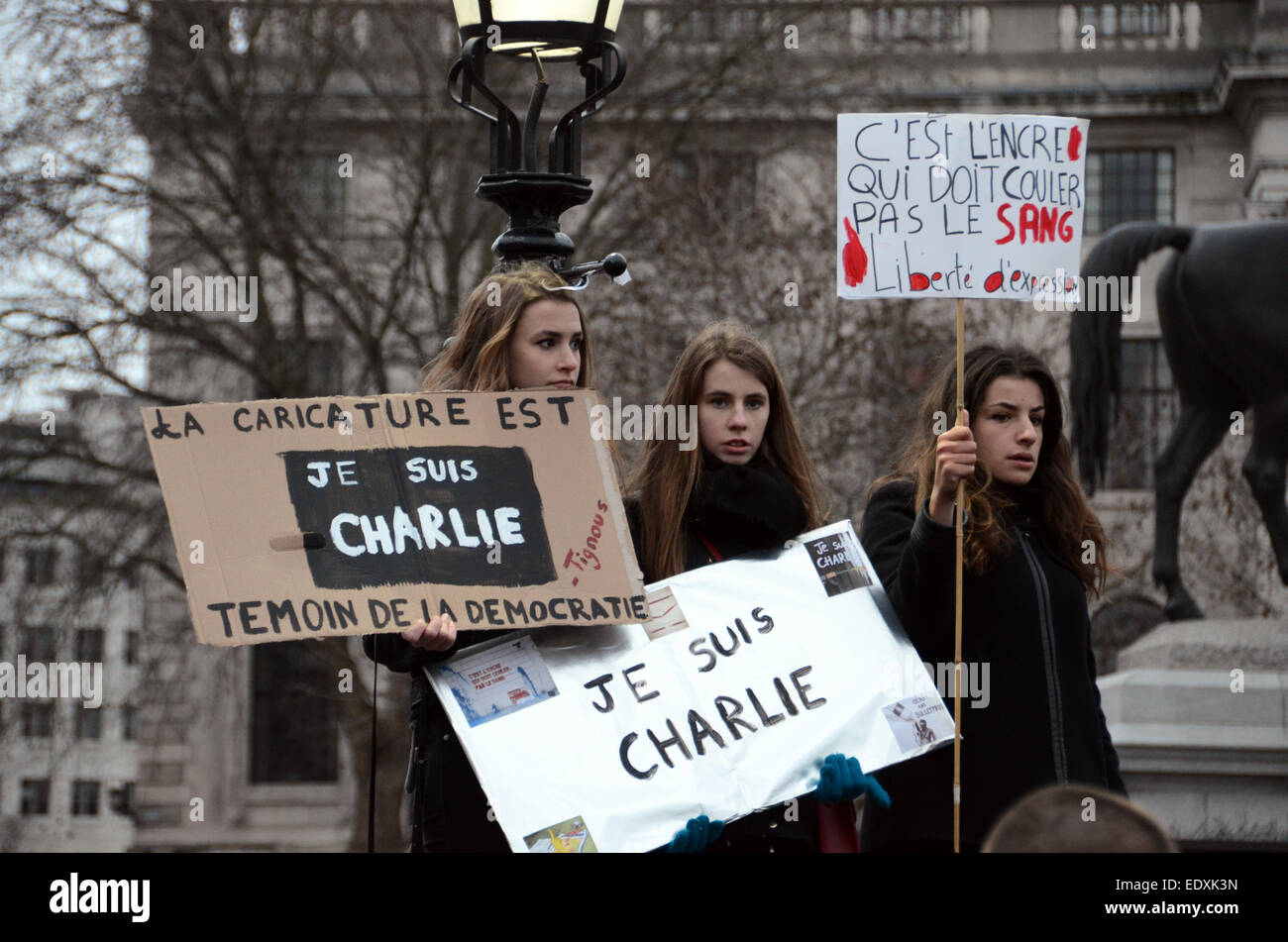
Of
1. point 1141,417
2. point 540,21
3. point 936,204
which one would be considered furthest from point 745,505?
point 1141,417

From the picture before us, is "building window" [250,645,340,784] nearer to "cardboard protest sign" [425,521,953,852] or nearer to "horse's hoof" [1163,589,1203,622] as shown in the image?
"horse's hoof" [1163,589,1203,622]

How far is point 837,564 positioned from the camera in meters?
4.63

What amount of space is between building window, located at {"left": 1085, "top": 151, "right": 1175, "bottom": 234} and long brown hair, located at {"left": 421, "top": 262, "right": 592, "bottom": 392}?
28806mm

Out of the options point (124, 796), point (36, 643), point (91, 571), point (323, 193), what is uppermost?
point (323, 193)

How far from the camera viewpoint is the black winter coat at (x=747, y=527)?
14.1 feet

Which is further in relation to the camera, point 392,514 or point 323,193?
point 323,193

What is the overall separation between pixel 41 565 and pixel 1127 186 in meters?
20.9

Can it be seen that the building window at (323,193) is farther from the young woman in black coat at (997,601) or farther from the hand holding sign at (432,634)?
the hand holding sign at (432,634)

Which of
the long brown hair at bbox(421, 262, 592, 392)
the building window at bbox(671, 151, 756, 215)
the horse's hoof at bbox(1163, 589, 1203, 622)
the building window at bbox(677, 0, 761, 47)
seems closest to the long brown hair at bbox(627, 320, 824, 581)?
the long brown hair at bbox(421, 262, 592, 392)

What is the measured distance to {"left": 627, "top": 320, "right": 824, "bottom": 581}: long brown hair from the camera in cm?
454

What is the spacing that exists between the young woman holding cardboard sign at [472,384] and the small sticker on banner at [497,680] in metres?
0.06

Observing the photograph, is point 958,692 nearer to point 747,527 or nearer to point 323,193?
point 747,527
